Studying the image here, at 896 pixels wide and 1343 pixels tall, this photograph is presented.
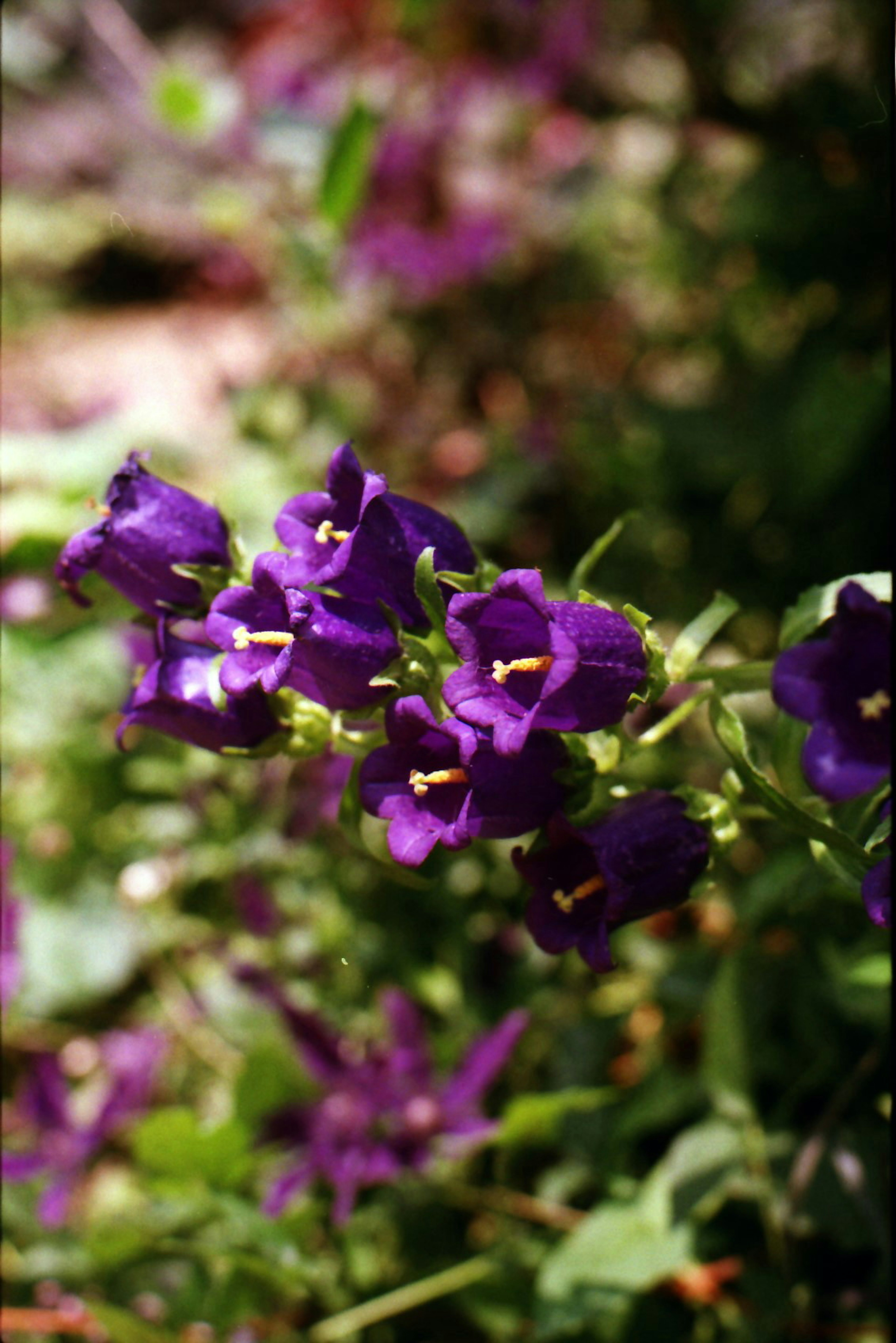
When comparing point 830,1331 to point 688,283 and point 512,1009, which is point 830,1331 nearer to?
point 512,1009

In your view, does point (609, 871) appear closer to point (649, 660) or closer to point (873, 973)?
point (649, 660)

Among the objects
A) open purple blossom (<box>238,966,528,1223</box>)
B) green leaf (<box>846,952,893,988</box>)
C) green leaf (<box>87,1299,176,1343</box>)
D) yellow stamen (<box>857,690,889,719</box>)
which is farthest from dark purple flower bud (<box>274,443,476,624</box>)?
green leaf (<box>87,1299,176,1343</box>)

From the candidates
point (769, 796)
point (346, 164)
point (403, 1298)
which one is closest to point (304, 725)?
point (769, 796)

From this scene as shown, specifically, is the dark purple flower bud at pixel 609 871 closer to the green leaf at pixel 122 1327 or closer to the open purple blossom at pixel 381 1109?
the open purple blossom at pixel 381 1109

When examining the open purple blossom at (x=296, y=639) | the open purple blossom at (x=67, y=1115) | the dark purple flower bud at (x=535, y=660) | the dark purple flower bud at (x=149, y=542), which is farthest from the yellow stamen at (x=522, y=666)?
the open purple blossom at (x=67, y=1115)

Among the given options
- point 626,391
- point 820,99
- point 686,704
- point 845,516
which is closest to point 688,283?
point 626,391

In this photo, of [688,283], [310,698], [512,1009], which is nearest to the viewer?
[310,698]
